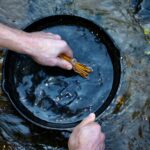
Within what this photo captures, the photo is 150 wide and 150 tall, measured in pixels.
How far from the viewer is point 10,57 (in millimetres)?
2133

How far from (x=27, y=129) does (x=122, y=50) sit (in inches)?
27.1

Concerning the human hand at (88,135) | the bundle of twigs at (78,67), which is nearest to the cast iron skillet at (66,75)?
the bundle of twigs at (78,67)

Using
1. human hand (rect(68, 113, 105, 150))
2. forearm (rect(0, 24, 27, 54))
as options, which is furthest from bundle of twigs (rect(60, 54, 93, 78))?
human hand (rect(68, 113, 105, 150))

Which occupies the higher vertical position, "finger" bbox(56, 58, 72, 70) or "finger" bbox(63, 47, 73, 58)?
"finger" bbox(63, 47, 73, 58)

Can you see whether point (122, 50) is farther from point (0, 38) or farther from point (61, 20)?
point (0, 38)

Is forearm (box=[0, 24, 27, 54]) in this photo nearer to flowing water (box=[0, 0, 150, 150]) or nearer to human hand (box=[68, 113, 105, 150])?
flowing water (box=[0, 0, 150, 150])

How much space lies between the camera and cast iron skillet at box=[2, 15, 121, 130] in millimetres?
2051

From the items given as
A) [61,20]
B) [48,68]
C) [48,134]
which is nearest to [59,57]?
[48,68]

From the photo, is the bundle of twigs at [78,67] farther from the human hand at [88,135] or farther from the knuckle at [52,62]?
the human hand at [88,135]

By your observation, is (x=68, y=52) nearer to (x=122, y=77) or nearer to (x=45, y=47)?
(x=45, y=47)

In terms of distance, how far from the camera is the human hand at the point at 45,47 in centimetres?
197

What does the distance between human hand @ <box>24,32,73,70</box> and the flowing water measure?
1.11ft

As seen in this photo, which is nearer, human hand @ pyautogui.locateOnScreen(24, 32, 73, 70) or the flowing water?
human hand @ pyautogui.locateOnScreen(24, 32, 73, 70)

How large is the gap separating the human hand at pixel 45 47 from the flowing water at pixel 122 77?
338 millimetres
